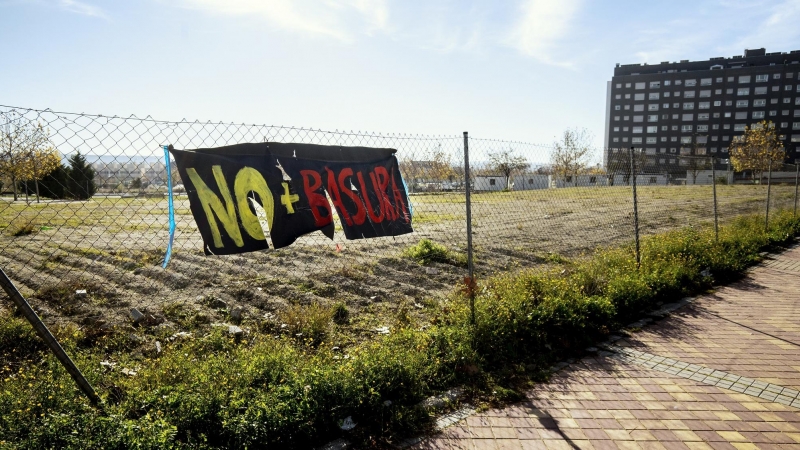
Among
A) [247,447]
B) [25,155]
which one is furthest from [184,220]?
[247,447]

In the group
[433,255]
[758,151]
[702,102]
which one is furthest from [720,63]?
[433,255]

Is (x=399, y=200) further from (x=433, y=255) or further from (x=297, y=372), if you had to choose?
(x=433, y=255)

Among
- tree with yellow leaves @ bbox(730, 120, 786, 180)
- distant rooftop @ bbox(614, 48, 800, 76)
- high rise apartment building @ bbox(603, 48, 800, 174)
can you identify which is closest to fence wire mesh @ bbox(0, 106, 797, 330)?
tree with yellow leaves @ bbox(730, 120, 786, 180)

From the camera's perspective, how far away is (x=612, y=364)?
4.46 m

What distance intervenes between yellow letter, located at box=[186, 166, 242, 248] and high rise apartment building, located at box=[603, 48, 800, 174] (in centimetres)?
8664

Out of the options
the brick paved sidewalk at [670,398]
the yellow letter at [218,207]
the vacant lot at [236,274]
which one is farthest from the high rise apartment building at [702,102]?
the yellow letter at [218,207]

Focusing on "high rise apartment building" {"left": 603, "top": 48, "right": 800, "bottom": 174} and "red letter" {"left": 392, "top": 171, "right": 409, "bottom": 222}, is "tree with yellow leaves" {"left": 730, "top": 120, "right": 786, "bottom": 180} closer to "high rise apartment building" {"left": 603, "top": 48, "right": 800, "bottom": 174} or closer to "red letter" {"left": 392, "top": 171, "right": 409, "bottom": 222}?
"high rise apartment building" {"left": 603, "top": 48, "right": 800, "bottom": 174}

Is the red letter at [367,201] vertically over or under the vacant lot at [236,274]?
over

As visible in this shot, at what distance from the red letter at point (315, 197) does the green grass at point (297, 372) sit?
1.24 metres

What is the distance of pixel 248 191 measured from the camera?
12.9ft

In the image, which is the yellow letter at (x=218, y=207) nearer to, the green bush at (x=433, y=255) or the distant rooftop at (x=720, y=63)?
the green bush at (x=433, y=255)

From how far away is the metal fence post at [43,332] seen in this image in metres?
2.63

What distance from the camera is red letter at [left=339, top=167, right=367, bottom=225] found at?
4.54m

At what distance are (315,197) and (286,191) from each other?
0.98 ft
